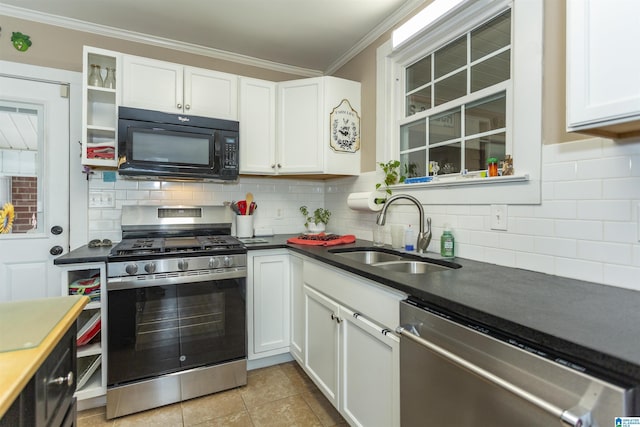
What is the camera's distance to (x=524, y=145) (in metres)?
1.43

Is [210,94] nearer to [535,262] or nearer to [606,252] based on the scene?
[535,262]

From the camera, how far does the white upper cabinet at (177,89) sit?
2.22 metres

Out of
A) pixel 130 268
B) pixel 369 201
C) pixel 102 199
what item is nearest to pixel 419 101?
pixel 369 201

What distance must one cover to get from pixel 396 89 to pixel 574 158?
1357mm

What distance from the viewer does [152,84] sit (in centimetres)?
228

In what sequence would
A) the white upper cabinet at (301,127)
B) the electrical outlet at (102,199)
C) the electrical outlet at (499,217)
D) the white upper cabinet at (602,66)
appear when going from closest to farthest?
the white upper cabinet at (602,66)
the electrical outlet at (499,217)
the electrical outlet at (102,199)
the white upper cabinet at (301,127)

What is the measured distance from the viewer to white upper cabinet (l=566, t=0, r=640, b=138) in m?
0.85

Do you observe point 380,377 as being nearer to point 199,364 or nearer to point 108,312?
point 199,364

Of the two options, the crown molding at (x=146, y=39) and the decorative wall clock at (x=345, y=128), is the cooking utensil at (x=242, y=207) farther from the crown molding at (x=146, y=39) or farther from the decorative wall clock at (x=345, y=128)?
the crown molding at (x=146, y=39)

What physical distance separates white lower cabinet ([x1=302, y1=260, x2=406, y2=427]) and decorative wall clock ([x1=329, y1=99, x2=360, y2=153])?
1044 mm

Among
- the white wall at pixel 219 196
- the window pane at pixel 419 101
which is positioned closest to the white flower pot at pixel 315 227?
the white wall at pixel 219 196

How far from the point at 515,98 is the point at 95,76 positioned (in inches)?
102

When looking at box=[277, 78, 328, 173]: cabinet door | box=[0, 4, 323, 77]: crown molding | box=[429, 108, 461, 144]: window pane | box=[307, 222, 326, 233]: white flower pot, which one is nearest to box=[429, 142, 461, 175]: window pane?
box=[429, 108, 461, 144]: window pane

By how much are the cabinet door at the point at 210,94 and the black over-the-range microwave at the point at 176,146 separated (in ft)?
0.44
